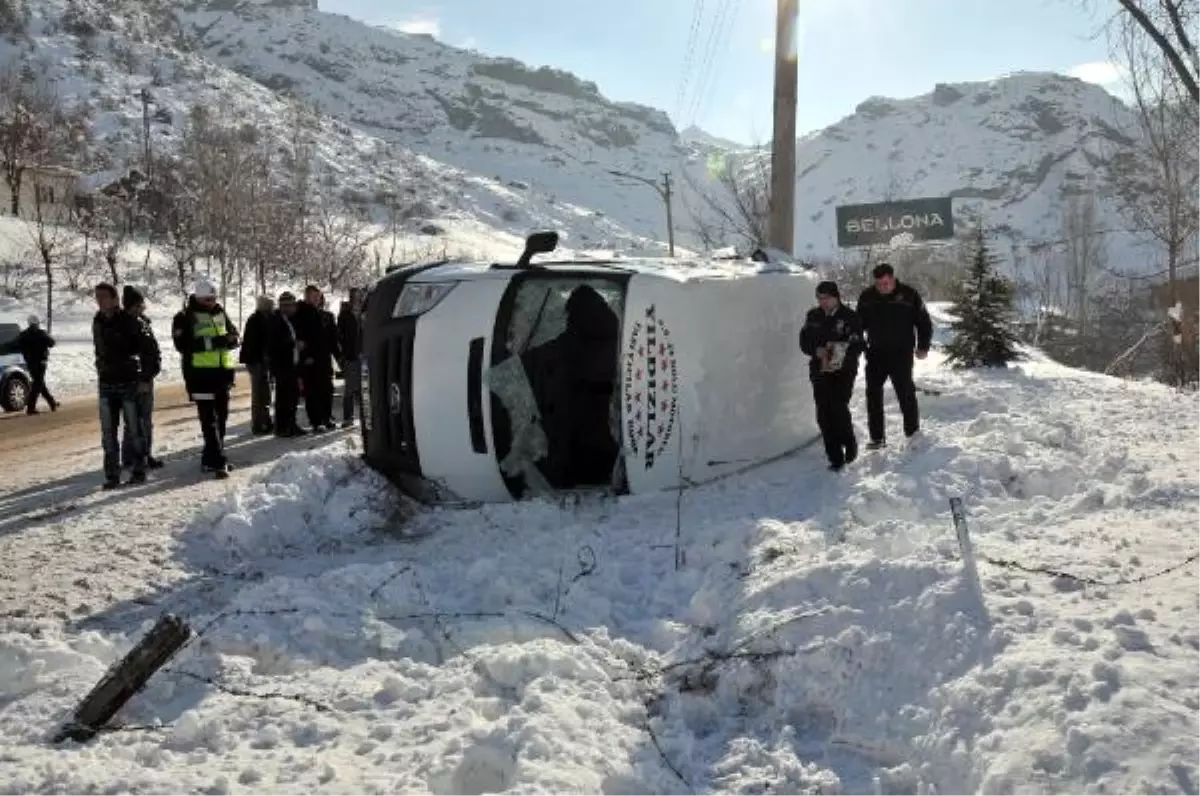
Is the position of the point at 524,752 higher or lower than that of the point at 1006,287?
lower

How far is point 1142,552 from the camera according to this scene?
15.0 ft

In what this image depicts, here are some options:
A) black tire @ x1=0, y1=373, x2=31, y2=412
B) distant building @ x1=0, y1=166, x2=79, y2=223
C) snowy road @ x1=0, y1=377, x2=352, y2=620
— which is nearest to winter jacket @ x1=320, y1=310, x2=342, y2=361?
snowy road @ x1=0, y1=377, x2=352, y2=620

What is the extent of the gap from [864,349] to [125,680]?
237 inches

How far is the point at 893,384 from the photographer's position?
8.34 metres

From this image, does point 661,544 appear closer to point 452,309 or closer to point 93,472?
point 452,309

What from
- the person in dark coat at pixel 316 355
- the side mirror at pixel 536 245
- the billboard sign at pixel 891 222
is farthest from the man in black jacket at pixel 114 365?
the billboard sign at pixel 891 222

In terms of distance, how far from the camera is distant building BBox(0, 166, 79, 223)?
49.9m

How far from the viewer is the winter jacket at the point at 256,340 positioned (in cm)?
1071

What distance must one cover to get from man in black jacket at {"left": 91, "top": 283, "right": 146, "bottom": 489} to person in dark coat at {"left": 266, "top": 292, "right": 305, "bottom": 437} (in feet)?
7.95

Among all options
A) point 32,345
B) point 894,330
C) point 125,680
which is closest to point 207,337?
point 125,680

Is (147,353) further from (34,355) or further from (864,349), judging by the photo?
(34,355)

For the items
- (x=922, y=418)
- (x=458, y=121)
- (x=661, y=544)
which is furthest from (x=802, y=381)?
(x=458, y=121)

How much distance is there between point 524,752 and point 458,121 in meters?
206

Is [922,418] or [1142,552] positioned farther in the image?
[922,418]
